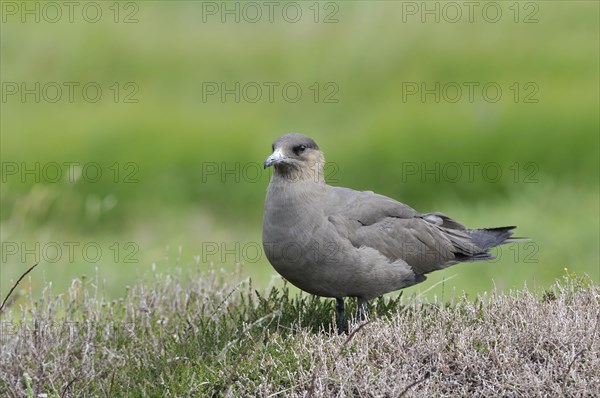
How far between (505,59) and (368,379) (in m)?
8.49

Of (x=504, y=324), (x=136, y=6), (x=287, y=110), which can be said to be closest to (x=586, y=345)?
(x=504, y=324)

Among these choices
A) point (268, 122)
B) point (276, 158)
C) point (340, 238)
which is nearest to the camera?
point (340, 238)

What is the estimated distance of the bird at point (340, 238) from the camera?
5879mm

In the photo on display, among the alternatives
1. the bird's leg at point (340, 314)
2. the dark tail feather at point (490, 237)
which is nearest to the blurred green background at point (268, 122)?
the dark tail feather at point (490, 237)

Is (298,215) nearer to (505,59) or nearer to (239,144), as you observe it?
(239,144)

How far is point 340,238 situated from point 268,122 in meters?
6.23

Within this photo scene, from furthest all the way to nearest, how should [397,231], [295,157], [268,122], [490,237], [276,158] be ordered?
[268,122] → [490,237] → [397,231] → [295,157] → [276,158]

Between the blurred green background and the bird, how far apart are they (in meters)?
2.35

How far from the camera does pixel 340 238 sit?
6012 millimetres

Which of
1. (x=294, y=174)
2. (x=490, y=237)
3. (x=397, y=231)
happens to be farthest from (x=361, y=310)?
(x=490, y=237)

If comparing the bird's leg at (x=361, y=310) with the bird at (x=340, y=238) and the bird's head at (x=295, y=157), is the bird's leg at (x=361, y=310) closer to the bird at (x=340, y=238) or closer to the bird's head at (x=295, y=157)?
the bird at (x=340, y=238)

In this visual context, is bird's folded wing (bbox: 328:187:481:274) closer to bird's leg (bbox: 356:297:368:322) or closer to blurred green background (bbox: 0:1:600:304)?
bird's leg (bbox: 356:297:368:322)

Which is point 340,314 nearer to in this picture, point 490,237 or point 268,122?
point 490,237

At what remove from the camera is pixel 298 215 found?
6.03 meters
